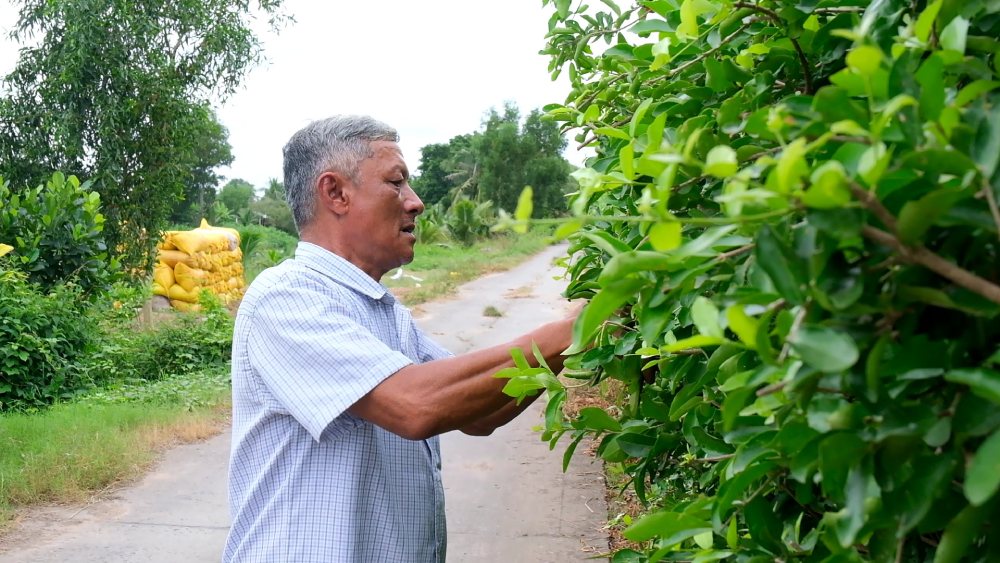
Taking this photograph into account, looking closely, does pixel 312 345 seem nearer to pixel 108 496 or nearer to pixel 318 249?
pixel 318 249

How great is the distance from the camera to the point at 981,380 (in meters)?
0.69

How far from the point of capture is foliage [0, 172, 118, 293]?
8461mm

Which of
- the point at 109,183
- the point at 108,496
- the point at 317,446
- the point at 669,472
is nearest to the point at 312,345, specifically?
the point at 317,446

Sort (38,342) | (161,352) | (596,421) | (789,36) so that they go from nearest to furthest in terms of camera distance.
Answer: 1. (789,36)
2. (596,421)
3. (38,342)
4. (161,352)

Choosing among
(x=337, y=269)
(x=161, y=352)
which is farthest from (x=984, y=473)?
(x=161, y=352)

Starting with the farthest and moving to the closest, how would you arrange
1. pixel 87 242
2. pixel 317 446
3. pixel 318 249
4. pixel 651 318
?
pixel 87 242
pixel 318 249
pixel 317 446
pixel 651 318

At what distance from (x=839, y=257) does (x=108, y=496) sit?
5.45m

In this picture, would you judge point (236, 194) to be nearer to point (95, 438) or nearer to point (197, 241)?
point (197, 241)

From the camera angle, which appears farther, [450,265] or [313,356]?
[450,265]

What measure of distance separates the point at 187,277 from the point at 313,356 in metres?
13.7

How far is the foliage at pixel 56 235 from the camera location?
333 inches

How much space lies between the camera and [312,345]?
1.95 meters

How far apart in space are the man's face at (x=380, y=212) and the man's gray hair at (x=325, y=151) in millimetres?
28

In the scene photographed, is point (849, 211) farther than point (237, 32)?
No
